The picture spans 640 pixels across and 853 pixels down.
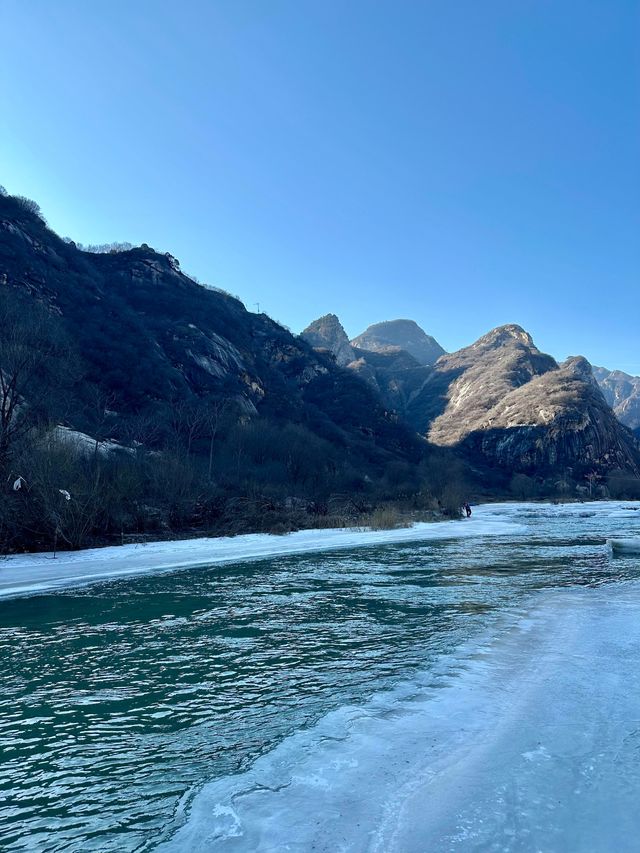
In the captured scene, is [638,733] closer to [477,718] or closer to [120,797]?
[477,718]

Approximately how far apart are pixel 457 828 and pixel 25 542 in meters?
26.4

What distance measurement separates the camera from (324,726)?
272 inches

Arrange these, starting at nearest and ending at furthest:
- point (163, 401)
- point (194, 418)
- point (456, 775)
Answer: point (456, 775) → point (194, 418) → point (163, 401)

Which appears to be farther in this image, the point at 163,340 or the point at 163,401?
the point at 163,340

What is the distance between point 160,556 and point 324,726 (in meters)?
20.7

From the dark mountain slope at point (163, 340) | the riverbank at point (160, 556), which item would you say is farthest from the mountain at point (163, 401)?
the riverbank at point (160, 556)

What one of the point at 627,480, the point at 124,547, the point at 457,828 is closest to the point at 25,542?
the point at 124,547

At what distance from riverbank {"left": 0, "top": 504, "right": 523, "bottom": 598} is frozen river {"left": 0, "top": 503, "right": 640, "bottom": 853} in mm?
5234

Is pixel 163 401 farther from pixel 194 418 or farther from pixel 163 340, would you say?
pixel 163 340

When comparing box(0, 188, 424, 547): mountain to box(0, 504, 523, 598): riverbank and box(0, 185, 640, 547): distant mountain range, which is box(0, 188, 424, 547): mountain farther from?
box(0, 504, 523, 598): riverbank

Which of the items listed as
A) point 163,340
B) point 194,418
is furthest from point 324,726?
point 163,340

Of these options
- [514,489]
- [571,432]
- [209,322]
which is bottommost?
[514,489]

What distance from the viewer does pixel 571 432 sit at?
173 m

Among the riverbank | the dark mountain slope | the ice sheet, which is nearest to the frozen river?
the ice sheet
